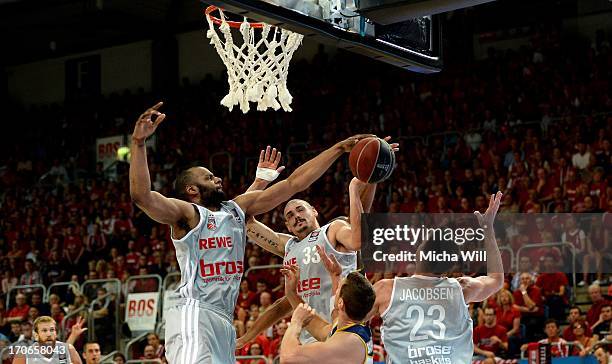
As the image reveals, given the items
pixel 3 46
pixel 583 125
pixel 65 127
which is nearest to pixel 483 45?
pixel 583 125

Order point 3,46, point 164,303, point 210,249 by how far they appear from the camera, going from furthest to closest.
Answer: point 3,46, point 164,303, point 210,249

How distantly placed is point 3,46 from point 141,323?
501 inches

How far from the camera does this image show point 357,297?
16.1 ft

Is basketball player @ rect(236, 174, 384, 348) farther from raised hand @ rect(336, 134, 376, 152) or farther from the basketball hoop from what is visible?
the basketball hoop

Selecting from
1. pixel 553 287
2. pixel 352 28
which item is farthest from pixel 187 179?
pixel 553 287

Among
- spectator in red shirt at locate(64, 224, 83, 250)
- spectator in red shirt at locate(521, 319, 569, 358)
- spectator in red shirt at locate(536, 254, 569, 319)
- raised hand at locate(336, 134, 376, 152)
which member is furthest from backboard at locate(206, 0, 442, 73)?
spectator in red shirt at locate(64, 224, 83, 250)

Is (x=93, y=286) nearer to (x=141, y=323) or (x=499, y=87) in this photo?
(x=141, y=323)

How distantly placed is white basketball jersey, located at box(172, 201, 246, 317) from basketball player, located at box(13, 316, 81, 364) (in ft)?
13.9

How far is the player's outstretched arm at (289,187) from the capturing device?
548cm

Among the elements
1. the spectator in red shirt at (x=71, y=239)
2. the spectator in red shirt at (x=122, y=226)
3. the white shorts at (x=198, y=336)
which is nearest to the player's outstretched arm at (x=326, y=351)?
the white shorts at (x=198, y=336)

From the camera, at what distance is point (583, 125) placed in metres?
13.7

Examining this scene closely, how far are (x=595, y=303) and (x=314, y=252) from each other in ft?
14.8

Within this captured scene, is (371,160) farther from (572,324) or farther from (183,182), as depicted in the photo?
(572,324)

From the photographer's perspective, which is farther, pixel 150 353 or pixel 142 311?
pixel 142 311
